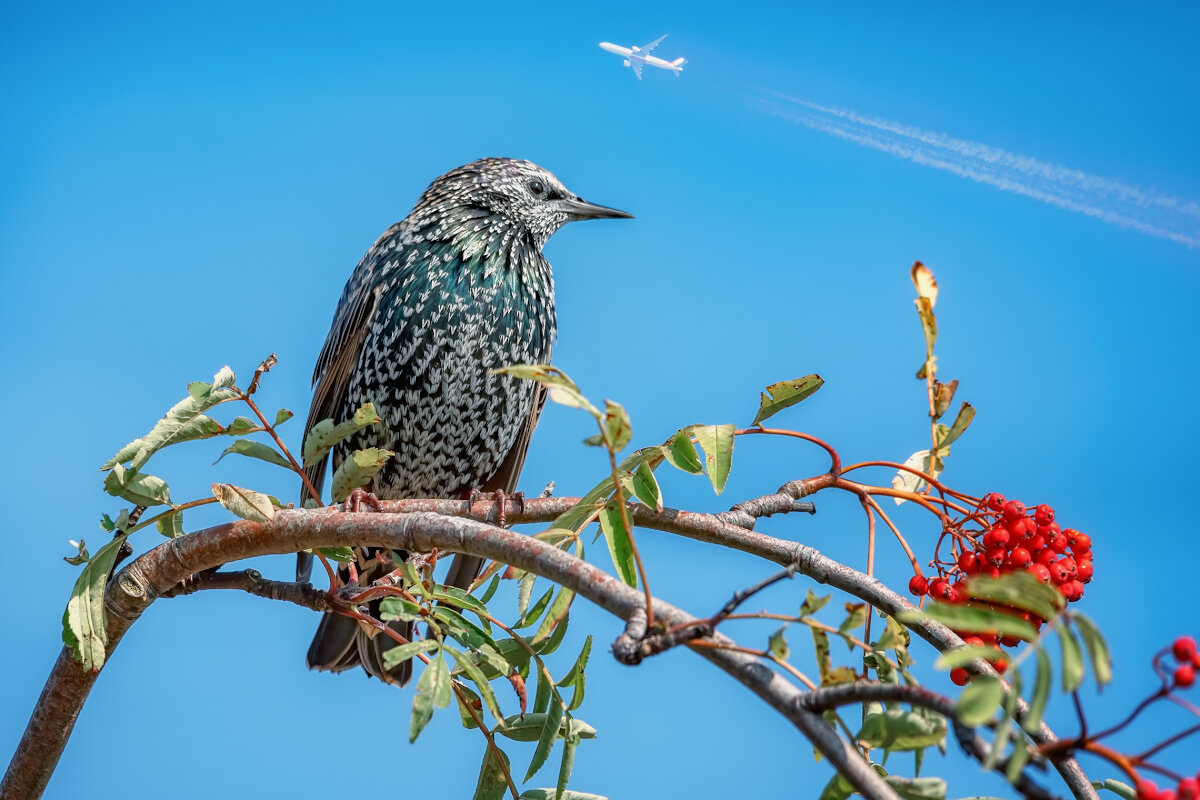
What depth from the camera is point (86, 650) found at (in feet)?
7.91

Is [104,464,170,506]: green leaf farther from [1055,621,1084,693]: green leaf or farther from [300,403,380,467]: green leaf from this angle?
[1055,621,1084,693]: green leaf

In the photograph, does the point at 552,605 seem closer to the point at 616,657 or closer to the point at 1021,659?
the point at 616,657

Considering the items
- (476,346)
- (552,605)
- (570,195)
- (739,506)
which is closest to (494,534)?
(552,605)

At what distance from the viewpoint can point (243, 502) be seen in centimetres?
232

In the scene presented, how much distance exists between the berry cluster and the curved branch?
825 mm

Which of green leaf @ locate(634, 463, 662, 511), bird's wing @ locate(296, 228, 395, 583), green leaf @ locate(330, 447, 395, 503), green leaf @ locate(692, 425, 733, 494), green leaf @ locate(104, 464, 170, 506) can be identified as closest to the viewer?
green leaf @ locate(692, 425, 733, 494)

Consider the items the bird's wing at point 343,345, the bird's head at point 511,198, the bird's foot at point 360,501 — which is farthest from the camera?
the bird's head at point 511,198

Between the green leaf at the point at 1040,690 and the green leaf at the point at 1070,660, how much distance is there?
21 millimetres

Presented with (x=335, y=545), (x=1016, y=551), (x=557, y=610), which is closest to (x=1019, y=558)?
(x=1016, y=551)

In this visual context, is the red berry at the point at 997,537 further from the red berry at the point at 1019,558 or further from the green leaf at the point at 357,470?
the green leaf at the point at 357,470

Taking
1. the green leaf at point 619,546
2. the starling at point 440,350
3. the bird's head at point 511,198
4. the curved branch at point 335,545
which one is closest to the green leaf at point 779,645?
the curved branch at point 335,545

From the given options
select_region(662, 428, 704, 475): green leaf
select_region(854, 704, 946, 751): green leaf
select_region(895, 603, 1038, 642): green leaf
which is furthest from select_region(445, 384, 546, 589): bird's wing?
select_region(895, 603, 1038, 642): green leaf

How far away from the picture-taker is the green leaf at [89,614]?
7.83 ft

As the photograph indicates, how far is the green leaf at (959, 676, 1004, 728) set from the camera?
3.58ft
